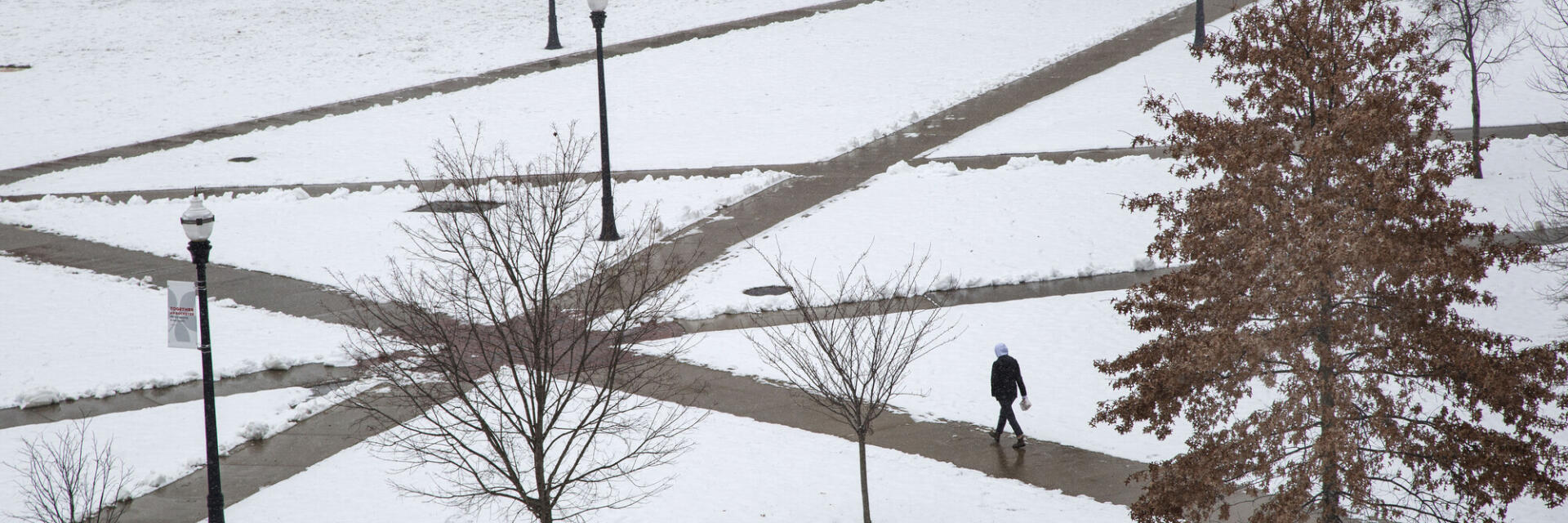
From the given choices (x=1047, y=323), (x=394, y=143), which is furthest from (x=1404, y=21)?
(x=394, y=143)

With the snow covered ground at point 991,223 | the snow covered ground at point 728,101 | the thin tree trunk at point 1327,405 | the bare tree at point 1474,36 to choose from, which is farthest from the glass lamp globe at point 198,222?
the snow covered ground at point 728,101

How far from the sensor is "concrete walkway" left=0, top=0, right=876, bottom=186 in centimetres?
3145

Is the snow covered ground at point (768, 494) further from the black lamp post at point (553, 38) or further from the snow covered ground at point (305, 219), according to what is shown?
the black lamp post at point (553, 38)

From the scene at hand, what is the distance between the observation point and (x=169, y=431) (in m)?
14.1

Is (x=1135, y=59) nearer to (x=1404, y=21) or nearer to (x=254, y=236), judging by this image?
(x=1404, y=21)

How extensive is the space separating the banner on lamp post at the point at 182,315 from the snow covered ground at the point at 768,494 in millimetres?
2261

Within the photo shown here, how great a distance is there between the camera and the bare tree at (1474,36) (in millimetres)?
22172

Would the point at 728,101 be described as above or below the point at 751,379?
above

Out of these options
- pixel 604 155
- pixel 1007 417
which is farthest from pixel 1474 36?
pixel 1007 417

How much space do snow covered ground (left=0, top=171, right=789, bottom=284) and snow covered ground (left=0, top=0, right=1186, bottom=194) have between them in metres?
2.00

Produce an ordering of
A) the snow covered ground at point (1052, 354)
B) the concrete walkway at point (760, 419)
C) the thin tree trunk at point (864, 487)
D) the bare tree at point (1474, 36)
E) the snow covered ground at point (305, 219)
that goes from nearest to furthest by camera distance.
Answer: the thin tree trunk at point (864, 487), the concrete walkway at point (760, 419), the snow covered ground at point (1052, 354), the snow covered ground at point (305, 219), the bare tree at point (1474, 36)

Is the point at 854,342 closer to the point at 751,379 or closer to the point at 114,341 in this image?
the point at 751,379

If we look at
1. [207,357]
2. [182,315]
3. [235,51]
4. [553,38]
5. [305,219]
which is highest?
[235,51]

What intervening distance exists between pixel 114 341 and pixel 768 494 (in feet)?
35.6
